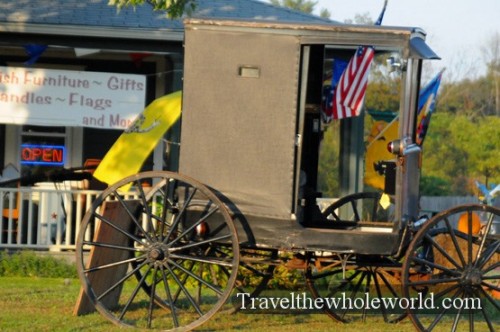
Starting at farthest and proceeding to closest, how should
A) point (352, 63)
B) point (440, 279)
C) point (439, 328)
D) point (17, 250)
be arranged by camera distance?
point (17, 250), point (352, 63), point (439, 328), point (440, 279)

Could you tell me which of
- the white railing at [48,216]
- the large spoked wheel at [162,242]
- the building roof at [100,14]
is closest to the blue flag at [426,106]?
the large spoked wheel at [162,242]

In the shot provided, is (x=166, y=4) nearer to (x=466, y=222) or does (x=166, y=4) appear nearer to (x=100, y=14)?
(x=100, y=14)

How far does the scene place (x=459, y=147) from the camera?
128 feet

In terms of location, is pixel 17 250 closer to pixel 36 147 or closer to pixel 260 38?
pixel 36 147

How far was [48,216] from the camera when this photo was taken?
14516 millimetres

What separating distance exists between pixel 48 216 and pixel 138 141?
2.72 m

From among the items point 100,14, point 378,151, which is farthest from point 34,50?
point 378,151

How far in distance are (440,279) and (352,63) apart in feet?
9.82

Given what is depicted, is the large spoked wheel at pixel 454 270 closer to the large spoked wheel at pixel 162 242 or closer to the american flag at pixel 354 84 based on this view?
the large spoked wheel at pixel 162 242

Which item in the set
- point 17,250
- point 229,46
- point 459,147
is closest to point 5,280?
point 17,250

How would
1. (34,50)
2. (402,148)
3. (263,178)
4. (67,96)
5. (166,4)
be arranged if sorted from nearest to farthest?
(402,148) < (263,178) < (166,4) < (67,96) < (34,50)

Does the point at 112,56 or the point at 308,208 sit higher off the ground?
the point at 112,56

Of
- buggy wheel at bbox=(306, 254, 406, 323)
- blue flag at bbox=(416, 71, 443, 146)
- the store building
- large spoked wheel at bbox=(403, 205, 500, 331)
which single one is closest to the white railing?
the store building

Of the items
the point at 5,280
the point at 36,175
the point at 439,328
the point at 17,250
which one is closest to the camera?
the point at 439,328
